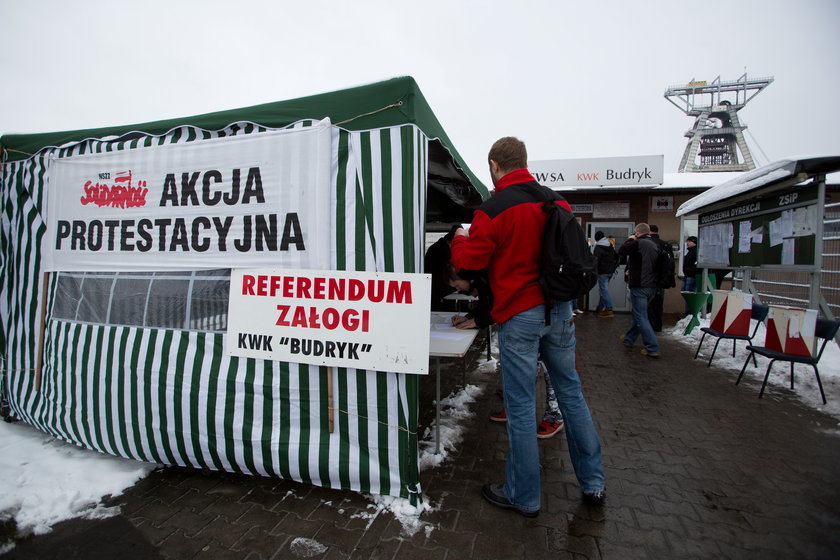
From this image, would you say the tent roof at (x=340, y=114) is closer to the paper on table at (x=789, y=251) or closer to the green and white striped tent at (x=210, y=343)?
the green and white striped tent at (x=210, y=343)

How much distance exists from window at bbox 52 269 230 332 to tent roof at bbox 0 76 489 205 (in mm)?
1009

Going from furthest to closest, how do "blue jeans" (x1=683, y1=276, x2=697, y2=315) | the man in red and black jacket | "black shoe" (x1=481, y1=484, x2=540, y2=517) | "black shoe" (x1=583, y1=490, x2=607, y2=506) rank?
1. "blue jeans" (x1=683, y1=276, x2=697, y2=315)
2. "black shoe" (x1=583, y1=490, x2=607, y2=506)
3. "black shoe" (x1=481, y1=484, x2=540, y2=517)
4. the man in red and black jacket

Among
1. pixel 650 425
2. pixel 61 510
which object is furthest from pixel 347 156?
pixel 650 425

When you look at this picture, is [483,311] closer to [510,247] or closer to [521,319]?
[521,319]

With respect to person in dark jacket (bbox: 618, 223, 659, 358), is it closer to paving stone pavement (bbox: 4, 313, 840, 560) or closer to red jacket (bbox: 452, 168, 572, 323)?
paving stone pavement (bbox: 4, 313, 840, 560)

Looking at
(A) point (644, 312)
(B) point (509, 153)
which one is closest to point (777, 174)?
(A) point (644, 312)

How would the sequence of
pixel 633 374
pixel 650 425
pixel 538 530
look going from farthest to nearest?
pixel 633 374 → pixel 650 425 → pixel 538 530

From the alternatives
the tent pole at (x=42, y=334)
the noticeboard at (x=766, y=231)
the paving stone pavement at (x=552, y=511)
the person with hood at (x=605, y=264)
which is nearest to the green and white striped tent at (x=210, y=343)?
the tent pole at (x=42, y=334)

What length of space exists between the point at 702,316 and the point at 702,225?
5.49 feet

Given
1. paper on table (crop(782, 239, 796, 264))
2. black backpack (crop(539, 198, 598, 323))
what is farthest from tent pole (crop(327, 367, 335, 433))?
paper on table (crop(782, 239, 796, 264))

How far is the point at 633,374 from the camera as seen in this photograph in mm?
4938

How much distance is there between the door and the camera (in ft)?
33.2

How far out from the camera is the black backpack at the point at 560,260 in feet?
6.77

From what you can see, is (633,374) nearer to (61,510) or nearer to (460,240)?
(460,240)
